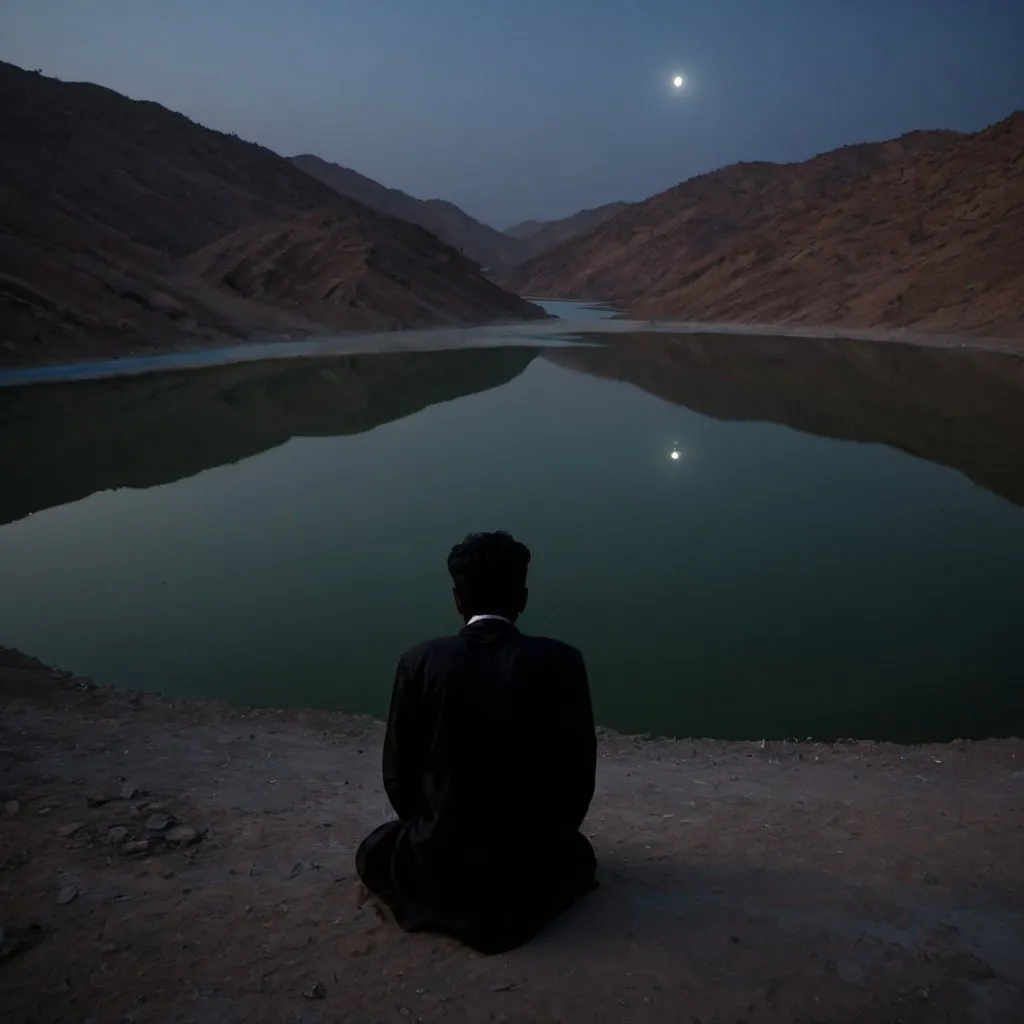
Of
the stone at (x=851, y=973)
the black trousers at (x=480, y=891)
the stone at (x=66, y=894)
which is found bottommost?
the stone at (x=66, y=894)

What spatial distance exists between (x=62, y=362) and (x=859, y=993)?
2991 centimetres

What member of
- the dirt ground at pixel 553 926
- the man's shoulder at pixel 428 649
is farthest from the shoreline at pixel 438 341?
the man's shoulder at pixel 428 649

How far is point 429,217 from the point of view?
16888cm

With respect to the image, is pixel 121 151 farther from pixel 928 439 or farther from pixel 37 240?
pixel 928 439

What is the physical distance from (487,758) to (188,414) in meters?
19.3

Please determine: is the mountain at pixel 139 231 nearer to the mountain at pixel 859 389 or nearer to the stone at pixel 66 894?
the mountain at pixel 859 389

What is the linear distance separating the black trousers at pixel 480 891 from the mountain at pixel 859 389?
11.2 meters

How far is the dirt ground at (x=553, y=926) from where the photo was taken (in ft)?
7.91

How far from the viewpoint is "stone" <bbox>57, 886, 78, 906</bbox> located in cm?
289

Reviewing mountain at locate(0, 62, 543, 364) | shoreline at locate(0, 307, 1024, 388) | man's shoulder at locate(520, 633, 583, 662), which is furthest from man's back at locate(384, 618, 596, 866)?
mountain at locate(0, 62, 543, 364)

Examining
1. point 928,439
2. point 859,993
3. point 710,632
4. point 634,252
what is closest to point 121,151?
point 634,252

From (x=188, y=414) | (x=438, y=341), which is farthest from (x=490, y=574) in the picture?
(x=438, y=341)

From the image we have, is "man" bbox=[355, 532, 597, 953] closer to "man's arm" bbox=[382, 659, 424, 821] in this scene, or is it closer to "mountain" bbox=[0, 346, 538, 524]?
"man's arm" bbox=[382, 659, 424, 821]

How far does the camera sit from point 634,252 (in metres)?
99.8
